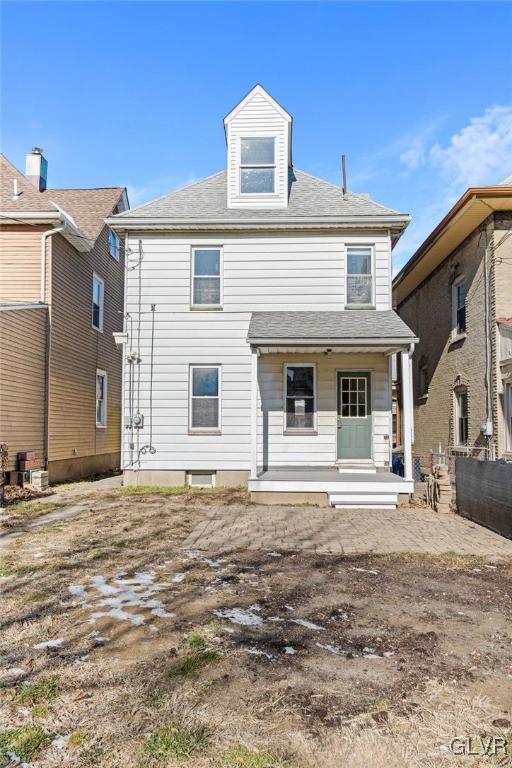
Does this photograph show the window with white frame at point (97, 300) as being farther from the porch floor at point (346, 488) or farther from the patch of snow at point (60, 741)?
the patch of snow at point (60, 741)

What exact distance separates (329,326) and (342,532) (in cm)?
487

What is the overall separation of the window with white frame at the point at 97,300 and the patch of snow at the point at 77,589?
39.5 ft

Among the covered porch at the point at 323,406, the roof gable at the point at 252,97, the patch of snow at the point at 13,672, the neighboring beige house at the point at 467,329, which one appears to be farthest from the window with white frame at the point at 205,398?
the patch of snow at the point at 13,672

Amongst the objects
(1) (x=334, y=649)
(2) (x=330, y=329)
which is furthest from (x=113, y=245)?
(1) (x=334, y=649)

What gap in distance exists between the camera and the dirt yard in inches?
93.5

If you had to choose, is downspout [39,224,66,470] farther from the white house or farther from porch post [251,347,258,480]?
porch post [251,347,258,480]

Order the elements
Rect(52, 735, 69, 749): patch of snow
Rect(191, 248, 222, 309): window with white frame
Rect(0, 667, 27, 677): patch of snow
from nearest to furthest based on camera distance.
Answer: Rect(52, 735, 69, 749): patch of snow < Rect(0, 667, 27, 677): patch of snow < Rect(191, 248, 222, 309): window with white frame

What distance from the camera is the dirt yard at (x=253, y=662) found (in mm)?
2375

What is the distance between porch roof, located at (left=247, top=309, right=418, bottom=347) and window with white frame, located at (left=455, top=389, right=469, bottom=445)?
4246 mm

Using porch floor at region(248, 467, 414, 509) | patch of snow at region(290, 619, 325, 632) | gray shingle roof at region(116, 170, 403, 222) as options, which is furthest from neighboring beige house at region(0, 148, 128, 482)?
patch of snow at region(290, 619, 325, 632)

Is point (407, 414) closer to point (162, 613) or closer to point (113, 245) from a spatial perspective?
point (162, 613)

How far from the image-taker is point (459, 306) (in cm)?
1441

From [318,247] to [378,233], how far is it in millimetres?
1474

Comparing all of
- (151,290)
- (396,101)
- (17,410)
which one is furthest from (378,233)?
(17,410)
